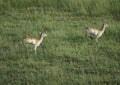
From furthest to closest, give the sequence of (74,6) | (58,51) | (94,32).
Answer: (74,6) < (94,32) < (58,51)

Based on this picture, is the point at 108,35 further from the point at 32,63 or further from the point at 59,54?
the point at 32,63

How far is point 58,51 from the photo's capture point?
920 centimetres

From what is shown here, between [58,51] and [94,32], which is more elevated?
[94,32]

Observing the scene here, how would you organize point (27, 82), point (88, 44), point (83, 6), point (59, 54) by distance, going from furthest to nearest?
point (83, 6), point (88, 44), point (59, 54), point (27, 82)

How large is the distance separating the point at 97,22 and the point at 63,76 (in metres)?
4.28

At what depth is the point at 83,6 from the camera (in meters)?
12.8

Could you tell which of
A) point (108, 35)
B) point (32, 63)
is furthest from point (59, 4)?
point (32, 63)

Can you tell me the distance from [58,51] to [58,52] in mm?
119

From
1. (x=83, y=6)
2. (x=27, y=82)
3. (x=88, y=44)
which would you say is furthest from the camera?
(x=83, y=6)

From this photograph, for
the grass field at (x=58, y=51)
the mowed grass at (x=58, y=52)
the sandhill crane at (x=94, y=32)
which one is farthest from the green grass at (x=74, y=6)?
the sandhill crane at (x=94, y=32)

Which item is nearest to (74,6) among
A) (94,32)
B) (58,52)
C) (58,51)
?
(94,32)

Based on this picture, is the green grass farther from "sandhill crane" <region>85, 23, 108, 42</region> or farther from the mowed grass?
"sandhill crane" <region>85, 23, 108, 42</region>

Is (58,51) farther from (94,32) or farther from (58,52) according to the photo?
(94,32)

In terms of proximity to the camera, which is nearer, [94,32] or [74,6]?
[94,32]
